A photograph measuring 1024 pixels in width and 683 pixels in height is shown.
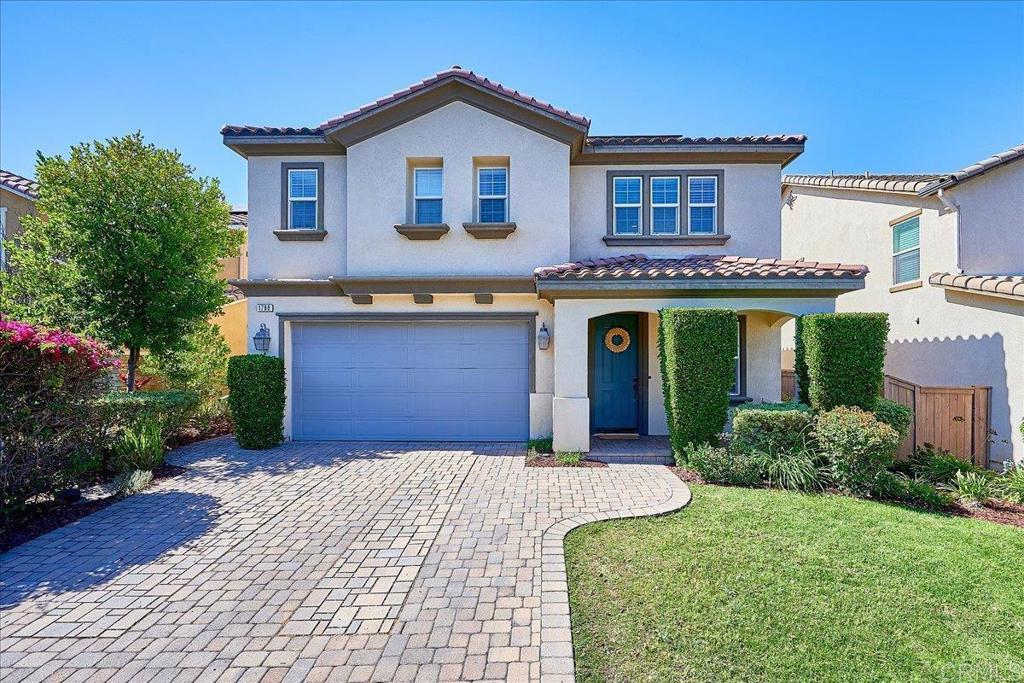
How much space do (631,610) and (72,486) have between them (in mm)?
8452

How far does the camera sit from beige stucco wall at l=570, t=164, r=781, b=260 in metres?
11.5

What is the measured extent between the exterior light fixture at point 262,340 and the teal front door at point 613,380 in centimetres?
809

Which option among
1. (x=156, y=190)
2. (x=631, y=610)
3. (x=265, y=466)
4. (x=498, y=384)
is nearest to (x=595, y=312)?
(x=498, y=384)

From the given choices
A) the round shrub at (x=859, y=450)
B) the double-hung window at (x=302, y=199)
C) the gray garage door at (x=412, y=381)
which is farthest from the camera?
the double-hung window at (x=302, y=199)

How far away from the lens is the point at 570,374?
9.71 m

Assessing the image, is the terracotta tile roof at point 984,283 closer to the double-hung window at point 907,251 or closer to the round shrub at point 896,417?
the double-hung window at point 907,251

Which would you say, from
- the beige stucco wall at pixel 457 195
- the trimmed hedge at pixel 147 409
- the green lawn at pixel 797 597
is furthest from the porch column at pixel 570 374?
the trimmed hedge at pixel 147 409

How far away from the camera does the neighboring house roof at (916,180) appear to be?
9.35m

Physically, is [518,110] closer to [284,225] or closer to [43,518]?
[284,225]

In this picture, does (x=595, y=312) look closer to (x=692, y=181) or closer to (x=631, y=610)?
(x=692, y=181)

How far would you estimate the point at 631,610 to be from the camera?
4.12 m

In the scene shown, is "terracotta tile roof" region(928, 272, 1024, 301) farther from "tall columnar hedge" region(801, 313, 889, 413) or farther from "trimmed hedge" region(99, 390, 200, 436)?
"trimmed hedge" region(99, 390, 200, 436)

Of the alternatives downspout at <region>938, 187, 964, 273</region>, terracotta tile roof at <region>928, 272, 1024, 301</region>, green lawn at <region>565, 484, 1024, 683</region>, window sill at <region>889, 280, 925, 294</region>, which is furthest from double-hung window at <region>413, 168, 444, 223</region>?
window sill at <region>889, 280, 925, 294</region>

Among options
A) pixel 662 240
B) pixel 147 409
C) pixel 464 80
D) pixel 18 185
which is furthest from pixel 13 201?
pixel 662 240
